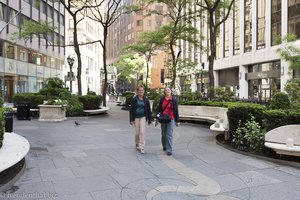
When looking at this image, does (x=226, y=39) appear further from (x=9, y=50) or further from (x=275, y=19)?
(x=9, y=50)

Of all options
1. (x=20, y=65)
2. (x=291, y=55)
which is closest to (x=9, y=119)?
(x=291, y=55)

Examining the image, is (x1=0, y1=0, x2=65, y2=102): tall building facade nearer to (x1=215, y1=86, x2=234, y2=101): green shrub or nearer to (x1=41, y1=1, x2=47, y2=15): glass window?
(x1=41, y1=1, x2=47, y2=15): glass window

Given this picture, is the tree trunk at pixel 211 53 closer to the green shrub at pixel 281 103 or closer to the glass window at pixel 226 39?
the green shrub at pixel 281 103

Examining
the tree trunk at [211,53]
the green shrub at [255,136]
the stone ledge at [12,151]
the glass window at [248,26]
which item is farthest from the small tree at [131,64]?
the stone ledge at [12,151]

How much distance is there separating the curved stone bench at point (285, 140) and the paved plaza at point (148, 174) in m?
0.41

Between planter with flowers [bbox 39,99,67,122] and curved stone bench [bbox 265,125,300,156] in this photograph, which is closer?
curved stone bench [bbox 265,125,300,156]

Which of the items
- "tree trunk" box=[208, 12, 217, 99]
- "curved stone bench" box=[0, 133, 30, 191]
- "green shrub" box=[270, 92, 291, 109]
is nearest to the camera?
"curved stone bench" box=[0, 133, 30, 191]

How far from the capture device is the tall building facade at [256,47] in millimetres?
35156

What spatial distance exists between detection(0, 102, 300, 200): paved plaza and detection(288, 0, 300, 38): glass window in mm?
26952

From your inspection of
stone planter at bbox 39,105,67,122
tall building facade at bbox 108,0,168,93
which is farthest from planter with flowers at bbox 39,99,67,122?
tall building facade at bbox 108,0,168,93

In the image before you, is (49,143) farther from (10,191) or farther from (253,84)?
(253,84)

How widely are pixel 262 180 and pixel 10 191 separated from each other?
4604mm

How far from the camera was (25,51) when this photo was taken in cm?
4078

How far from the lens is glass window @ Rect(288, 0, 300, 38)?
110 ft
